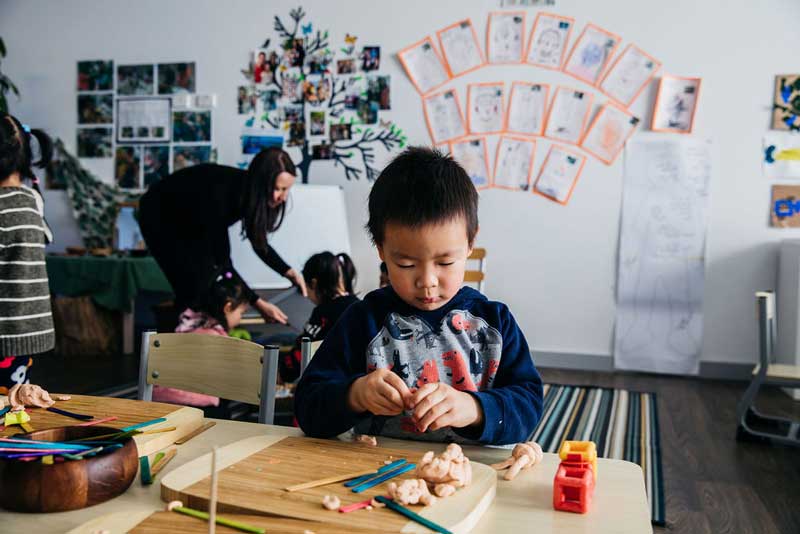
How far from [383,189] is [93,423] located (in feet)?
1.56

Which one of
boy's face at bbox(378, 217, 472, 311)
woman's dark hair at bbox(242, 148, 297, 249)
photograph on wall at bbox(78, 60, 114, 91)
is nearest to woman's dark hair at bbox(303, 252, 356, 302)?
woman's dark hair at bbox(242, 148, 297, 249)

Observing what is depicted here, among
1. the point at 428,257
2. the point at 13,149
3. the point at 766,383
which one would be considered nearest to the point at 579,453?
the point at 428,257

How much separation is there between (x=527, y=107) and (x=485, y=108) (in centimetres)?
23

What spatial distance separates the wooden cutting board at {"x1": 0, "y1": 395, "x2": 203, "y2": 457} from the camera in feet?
2.80

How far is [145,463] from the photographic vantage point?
75 centimetres

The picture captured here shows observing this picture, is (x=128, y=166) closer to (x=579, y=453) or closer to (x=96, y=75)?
(x=96, y=75)

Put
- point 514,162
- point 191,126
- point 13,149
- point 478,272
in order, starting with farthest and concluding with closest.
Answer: point 191,126
point 514,162
point 478,272
point 13,149

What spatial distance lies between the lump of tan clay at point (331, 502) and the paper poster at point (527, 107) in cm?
355

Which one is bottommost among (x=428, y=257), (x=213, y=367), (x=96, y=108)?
(x=213, y=367)

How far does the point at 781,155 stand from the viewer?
3.67m

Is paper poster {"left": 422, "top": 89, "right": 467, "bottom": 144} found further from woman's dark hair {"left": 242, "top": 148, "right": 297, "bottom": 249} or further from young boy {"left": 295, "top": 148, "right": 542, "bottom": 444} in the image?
young boy {"left": 295, "top": 148, "right": 542, "bottom": 444}

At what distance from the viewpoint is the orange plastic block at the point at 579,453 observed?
0.74 m

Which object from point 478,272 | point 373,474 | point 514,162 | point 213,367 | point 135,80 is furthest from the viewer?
point 135,80

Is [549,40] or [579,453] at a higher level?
[549,40]
